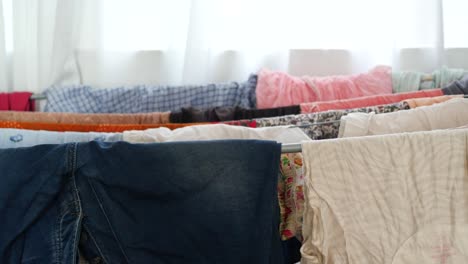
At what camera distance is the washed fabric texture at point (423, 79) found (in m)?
0.96

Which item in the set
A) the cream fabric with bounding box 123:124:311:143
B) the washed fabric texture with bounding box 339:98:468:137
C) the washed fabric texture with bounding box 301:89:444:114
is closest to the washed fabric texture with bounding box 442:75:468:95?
the washed fabric texture with bounding box 301:89:444:114

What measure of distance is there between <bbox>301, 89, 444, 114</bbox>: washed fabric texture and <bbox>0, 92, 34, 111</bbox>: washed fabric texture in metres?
0.68

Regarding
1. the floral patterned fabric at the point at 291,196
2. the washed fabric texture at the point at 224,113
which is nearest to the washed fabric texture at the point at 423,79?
the washed fabric texture at the point at 224,113

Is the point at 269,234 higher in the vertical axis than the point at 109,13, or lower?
lower

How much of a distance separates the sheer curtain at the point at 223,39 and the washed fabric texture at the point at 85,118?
0.53 feet

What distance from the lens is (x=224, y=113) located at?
0.91m

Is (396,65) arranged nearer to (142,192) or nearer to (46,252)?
(142,192)

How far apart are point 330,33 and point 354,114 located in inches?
13.5

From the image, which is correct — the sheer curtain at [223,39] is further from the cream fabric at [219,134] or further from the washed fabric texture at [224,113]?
the cream fabric at [219,134]

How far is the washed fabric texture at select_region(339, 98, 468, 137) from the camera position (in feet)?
2.56

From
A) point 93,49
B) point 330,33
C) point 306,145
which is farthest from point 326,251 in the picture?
point 93,49

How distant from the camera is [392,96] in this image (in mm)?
910

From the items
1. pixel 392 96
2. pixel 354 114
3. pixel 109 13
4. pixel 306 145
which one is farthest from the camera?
pixel 109 13

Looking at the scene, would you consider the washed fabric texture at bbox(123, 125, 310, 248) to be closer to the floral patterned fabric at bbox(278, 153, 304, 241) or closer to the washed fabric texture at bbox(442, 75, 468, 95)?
the floral patterned fabric at bbox(278, 153, 304, 241)
